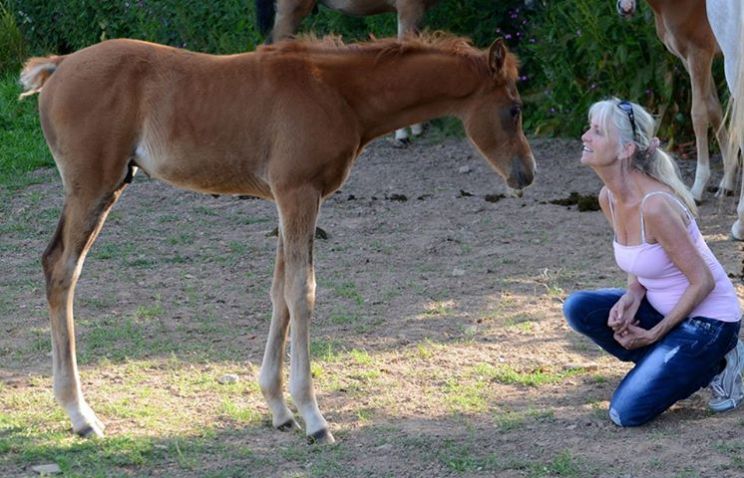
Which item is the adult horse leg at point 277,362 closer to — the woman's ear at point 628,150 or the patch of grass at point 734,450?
the woman's ear at point 628,150

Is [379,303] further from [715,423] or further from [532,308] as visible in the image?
[715,423]

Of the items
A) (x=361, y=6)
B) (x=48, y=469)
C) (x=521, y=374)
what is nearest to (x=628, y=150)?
(x=521, y=374)

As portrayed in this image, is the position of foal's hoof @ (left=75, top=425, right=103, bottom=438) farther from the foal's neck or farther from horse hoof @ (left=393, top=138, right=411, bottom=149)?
horse hoof @ (left=393, top=138, right=411, bottom=149)

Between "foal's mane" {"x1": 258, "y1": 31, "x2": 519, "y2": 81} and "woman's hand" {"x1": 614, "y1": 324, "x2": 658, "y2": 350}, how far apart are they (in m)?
1.08

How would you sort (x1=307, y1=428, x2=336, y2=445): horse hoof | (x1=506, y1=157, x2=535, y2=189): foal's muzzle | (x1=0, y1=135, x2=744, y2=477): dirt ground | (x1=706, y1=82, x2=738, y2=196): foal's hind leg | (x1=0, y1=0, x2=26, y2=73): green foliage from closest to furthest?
(x1=0, y1=135, x2=744, y2=477): dirt ground
(x1=307, y1=428, x2=336, y2=445): horse hoof
(x1=506, y1=157, x2=535, y2=189): foal's muzzle
(x1=706, y1=82, x2=738, y2=196): foal's hind leg
(x1=0, y1=0, x2=26, y2=73): green foliage

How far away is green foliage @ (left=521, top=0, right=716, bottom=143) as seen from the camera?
9305mm

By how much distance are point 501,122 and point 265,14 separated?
6.32 metres

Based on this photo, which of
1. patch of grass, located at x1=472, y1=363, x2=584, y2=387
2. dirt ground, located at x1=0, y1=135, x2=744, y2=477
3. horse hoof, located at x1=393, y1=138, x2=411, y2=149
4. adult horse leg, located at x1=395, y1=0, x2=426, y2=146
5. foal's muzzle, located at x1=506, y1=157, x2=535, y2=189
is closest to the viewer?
dirt ground, located at x1=0, y1=135, x2=744, y2=477

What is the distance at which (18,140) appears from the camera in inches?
447

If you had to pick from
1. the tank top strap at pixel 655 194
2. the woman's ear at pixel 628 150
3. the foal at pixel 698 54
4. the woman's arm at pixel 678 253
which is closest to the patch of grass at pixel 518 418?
the woman's arm at pixel 678 253

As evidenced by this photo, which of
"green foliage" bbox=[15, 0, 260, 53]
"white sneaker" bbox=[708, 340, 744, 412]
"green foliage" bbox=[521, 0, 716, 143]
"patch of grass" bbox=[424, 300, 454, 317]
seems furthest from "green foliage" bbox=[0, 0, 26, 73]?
"white sneaker" bbox=[708, 340, 744, 412]

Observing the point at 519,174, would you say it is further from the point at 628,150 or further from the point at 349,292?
the point at 349,292

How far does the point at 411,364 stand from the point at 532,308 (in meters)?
1.07

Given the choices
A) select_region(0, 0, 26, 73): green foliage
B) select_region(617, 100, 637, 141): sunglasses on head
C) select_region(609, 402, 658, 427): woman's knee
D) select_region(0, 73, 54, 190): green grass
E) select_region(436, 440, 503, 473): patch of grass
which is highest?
select_region(617, 100, 637, 141): sunglasses on head
